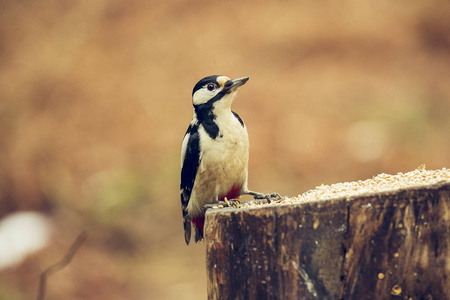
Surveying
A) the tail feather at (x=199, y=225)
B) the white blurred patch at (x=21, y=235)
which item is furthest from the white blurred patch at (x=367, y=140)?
the tail feather at (x=199, y=225)

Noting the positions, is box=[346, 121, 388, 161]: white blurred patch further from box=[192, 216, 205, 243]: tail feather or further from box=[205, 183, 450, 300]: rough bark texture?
box=[205, 183, 450, 300]: rough bark texture

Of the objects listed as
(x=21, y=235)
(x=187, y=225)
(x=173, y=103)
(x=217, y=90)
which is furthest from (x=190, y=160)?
(x=173, y=103)

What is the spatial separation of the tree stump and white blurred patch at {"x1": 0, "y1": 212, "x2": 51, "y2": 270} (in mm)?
5964

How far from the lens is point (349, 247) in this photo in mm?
1884

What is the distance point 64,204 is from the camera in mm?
8539

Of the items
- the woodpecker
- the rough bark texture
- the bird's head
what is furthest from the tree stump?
the bird's head

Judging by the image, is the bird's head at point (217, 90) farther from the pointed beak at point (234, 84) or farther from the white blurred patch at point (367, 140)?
the white blurred patch at point (367, 140)

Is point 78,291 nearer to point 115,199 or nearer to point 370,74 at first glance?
point 115,199

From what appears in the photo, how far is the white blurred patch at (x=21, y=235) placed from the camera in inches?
281

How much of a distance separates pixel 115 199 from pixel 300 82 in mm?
4123

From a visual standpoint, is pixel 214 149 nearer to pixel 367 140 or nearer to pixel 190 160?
pixel 190 160

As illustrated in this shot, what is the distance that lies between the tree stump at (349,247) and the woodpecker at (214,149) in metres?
1.20

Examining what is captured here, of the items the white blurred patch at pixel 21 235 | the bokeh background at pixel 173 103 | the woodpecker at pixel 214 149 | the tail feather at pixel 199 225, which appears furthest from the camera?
the bokeh background at pixel 173 103

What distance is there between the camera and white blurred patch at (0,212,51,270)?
23.4 feet
